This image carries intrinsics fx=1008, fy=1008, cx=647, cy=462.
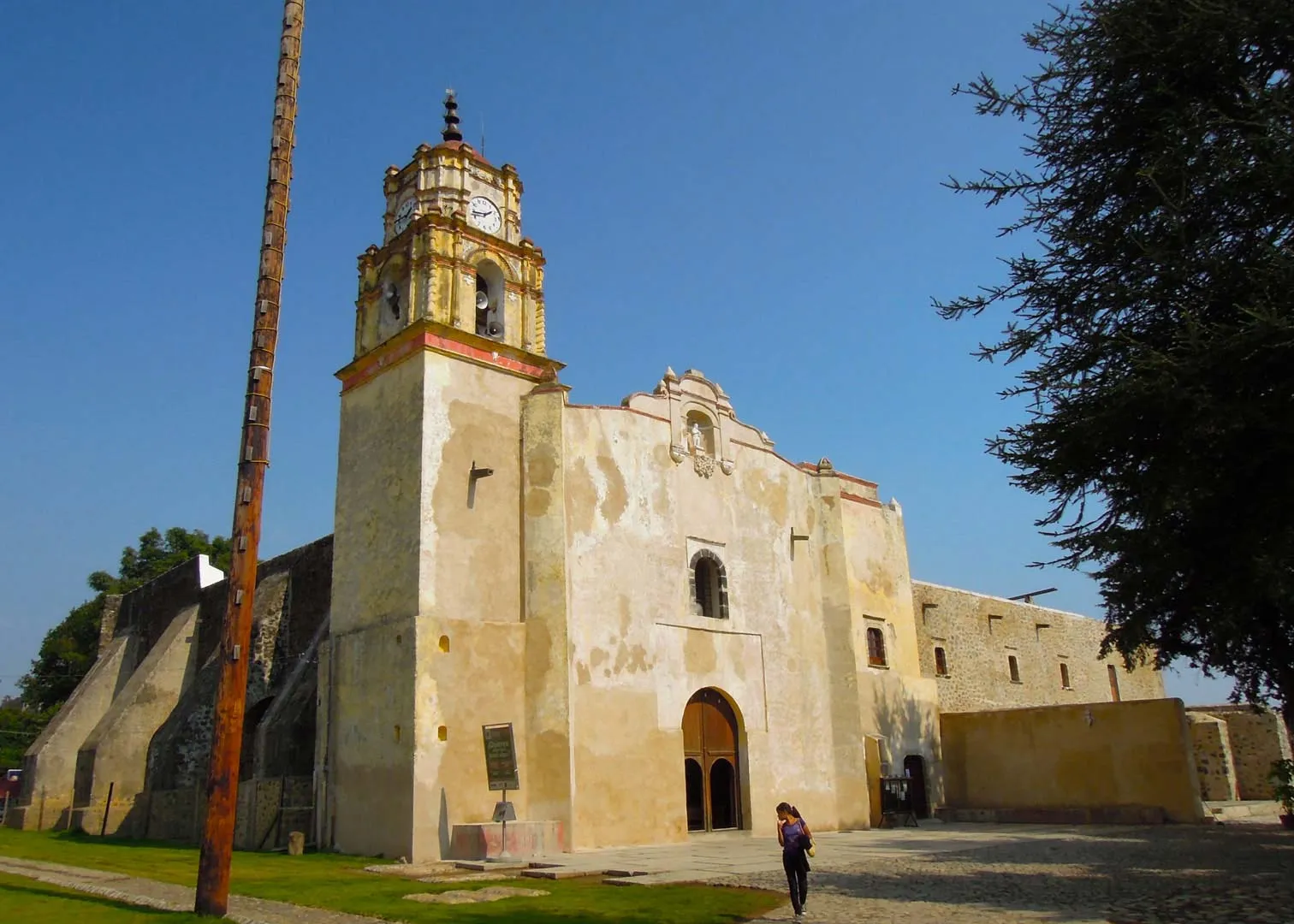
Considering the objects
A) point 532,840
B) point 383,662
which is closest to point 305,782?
point 383,662

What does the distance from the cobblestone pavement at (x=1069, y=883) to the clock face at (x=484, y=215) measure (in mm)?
13355

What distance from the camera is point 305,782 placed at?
1839 cm

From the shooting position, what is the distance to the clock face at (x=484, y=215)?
20.4 m

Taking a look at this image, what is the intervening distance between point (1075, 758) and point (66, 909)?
64.8 ft

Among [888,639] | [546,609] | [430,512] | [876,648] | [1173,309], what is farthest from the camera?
[888,639]

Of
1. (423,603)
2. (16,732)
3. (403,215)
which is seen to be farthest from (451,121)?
(16,732)

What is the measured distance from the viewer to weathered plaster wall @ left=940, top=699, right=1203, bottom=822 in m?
20.5

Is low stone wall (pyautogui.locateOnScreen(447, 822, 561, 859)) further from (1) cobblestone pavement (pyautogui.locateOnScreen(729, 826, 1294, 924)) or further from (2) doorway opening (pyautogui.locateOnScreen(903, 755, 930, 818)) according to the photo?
(2) doorway opening (pyautogui.locateOnScreen(903, 755, 930, 818))

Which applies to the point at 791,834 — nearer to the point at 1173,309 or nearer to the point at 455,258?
the point at 1173,309

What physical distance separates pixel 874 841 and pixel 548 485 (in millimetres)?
8695

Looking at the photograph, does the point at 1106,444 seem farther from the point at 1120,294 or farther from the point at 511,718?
the point at 511,718

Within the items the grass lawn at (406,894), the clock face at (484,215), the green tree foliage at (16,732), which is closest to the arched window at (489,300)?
the clock face at (484,215)

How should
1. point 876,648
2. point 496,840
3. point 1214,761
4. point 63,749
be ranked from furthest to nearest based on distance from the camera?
1. point 63,749
2. point 1214,761
3. point 876,648
4. point 496,840

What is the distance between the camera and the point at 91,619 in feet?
136
